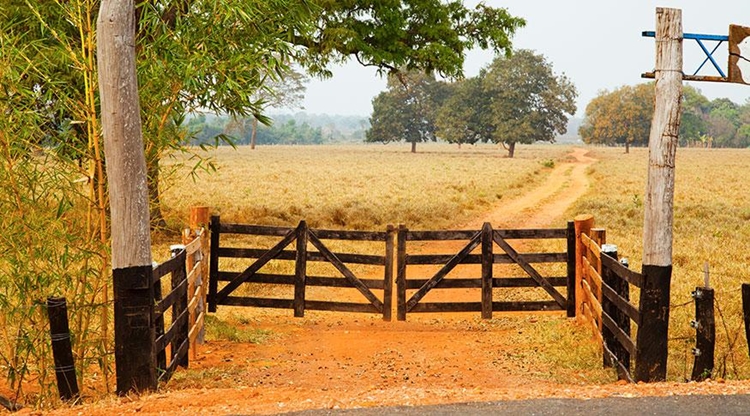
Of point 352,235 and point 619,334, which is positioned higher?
point 352,235

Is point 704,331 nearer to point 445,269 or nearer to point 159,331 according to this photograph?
point 445,269

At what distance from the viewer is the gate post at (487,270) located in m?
12.9

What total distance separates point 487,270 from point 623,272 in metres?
3.80

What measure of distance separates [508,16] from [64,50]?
→ 61.7 ft

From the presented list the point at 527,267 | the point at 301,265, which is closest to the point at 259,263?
the point at 301,265

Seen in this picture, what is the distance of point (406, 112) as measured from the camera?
106 m

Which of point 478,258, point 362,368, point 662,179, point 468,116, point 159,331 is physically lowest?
point 362,368

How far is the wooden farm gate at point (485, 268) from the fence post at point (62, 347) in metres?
5.61

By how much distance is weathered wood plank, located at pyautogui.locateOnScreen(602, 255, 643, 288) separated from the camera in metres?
8.88

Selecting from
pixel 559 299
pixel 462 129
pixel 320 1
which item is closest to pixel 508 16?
pixel 320 1

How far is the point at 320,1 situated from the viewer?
2247 cm

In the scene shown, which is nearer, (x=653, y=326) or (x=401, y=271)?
(x=653, y=326)

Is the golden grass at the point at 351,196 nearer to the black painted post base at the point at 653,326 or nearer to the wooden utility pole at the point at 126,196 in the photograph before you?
the wooden utility pole at the point at 126,196

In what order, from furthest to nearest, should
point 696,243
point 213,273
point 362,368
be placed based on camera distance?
point 696,243, point 213,273, point 362,368
